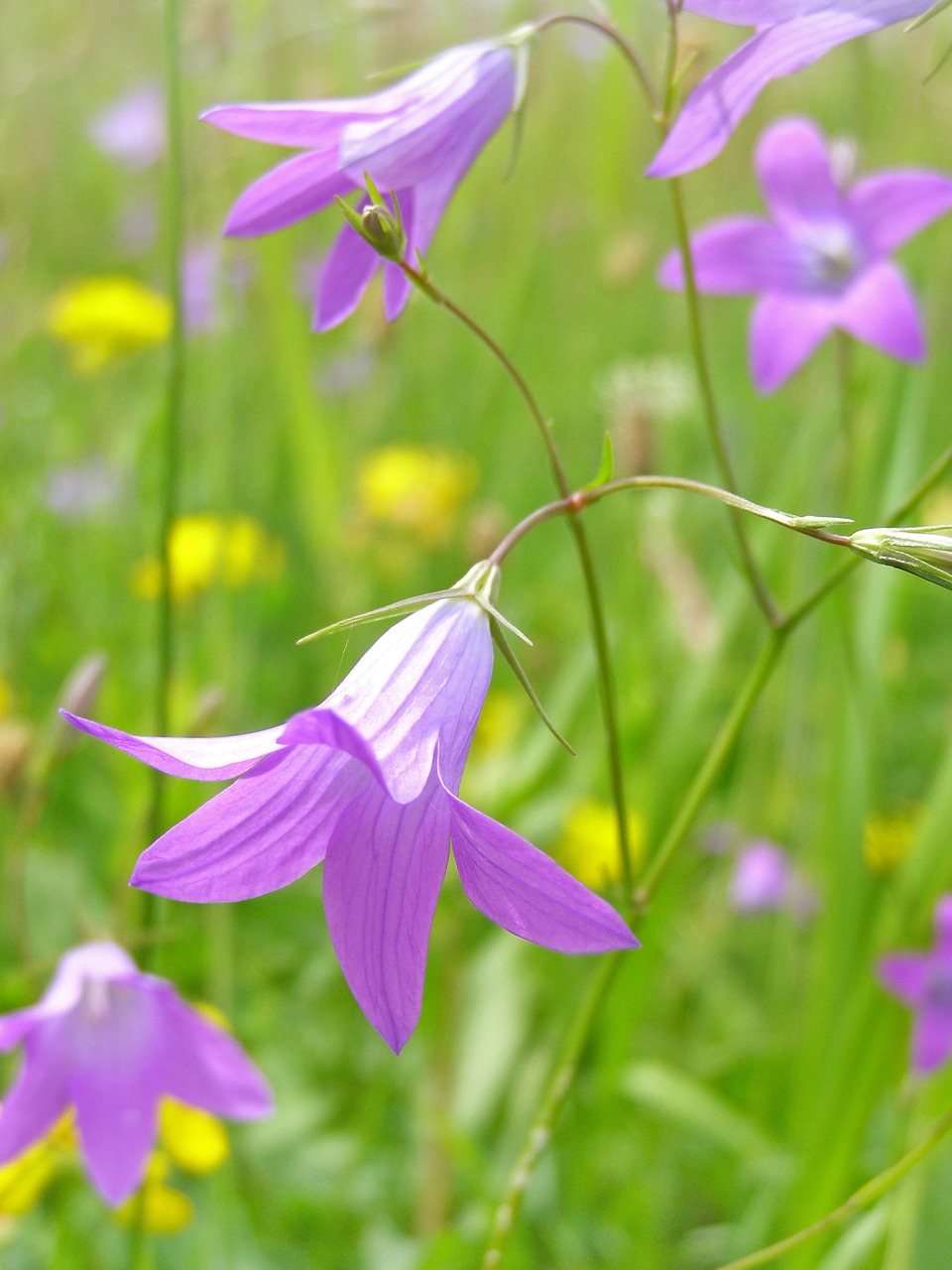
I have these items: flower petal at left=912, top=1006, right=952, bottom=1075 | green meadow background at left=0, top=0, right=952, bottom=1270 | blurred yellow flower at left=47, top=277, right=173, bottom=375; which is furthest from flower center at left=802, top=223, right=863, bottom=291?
blurred yellow flower at left=47, top=277, right=173, bottom=375

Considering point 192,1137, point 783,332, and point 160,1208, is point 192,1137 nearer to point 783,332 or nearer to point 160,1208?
point 160,1208

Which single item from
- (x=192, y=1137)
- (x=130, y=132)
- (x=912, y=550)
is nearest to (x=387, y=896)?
(x=912, y=550)

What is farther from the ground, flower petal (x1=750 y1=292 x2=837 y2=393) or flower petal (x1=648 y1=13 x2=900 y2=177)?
flower petal (x1=648 y1=13 x2=900 y2=177)

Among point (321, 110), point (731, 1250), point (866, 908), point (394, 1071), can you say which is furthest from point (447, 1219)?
point (321, 110)

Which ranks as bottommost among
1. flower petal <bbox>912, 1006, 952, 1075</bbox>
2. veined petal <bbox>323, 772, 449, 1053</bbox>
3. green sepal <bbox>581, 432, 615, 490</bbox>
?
flower petal <bbox>912, 1006, 952, 1075</bbox>

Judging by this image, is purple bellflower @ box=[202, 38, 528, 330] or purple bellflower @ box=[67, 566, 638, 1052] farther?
purple bellflower @ box=[202, 38, 528, 330]

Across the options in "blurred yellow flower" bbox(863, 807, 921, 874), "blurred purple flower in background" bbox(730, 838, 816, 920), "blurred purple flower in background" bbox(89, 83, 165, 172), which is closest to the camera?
"blurred yellow flower" bbox(863, 807, 921, 874)

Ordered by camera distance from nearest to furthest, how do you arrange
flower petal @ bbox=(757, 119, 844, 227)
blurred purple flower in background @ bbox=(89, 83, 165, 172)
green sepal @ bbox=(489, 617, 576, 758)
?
green sepal @ bbox=(489, 617, 576, 758) → flower petal @ bbox=(757, 119, 844, 227) → blurred purple flower in background @ bbox=(89, 83, 165, 172)

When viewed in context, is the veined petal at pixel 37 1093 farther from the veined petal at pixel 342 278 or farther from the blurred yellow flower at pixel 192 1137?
the veined petal at pixel 342 278

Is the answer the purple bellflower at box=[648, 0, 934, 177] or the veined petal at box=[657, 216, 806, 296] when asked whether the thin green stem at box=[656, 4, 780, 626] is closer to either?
the purple bellflower at box=[648, 0, 934, 177]
